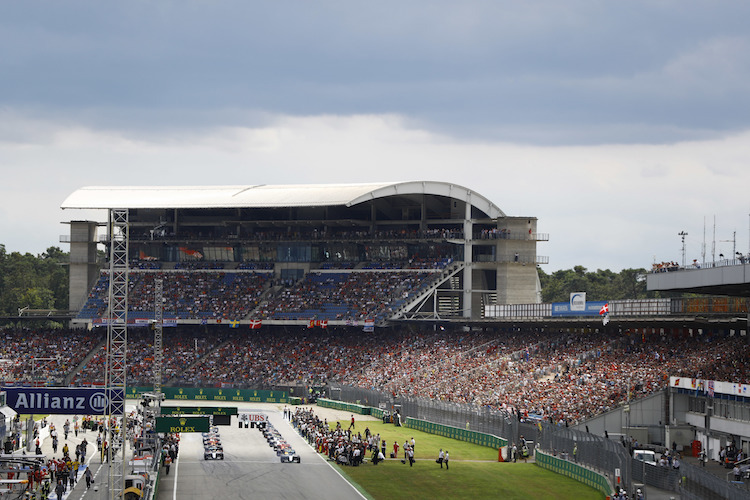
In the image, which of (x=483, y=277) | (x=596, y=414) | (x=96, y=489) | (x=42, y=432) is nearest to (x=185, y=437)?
(x=42, y=432)

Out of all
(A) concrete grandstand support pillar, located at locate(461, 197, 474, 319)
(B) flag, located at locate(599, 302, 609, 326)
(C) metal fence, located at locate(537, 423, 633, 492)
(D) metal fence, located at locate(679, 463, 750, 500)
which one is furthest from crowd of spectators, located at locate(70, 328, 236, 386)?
(D) metal fence, located at locate(679, 463, 750, 500)

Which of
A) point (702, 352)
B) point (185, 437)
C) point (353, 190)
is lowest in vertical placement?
point (185, 437)

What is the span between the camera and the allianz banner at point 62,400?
51781 mm

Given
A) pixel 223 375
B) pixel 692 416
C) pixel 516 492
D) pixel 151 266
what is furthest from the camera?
pixel 151 266

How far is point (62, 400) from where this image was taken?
51.8 metres

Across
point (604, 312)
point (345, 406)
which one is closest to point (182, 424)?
point (345, 406)

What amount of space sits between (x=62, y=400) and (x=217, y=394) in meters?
44.9

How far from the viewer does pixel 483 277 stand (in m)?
106

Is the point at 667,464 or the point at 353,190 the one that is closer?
the point at 667,464

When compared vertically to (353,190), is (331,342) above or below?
below

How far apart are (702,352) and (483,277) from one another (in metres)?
43.3

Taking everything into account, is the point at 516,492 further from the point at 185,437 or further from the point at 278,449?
the point at 185,437

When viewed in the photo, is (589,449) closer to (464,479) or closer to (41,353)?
(464,479)

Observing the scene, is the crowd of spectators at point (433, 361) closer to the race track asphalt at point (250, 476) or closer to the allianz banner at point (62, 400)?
the race track asphalt at point (250, 476)
